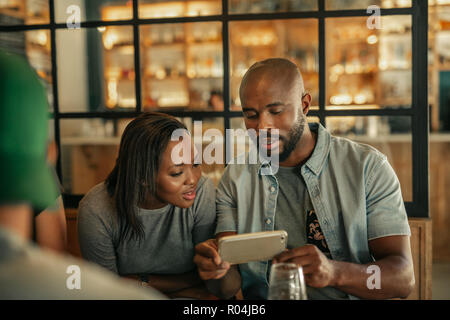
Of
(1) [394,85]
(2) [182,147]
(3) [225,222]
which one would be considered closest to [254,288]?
(3) [225,222]

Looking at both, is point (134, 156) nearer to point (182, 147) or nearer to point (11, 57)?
point (182, 147)

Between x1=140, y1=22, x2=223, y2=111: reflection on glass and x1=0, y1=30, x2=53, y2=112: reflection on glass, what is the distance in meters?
2.57

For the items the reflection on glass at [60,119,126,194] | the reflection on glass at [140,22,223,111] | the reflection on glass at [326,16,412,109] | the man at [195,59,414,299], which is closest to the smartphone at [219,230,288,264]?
the man at [195,59,414,299]

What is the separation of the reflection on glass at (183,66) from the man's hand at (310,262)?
11.4ft

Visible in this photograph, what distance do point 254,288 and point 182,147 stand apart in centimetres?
45

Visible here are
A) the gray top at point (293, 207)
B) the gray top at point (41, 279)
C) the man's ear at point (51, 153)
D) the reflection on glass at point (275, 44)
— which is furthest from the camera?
the reflection on glass at point (275, 44)

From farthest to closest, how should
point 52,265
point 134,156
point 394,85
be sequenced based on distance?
1. point 394,85
2. point 134,156
3. point 52,265

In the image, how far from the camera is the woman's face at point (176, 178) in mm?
1193

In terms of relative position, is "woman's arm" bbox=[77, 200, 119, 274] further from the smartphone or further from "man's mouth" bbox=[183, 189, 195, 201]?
the smartphone

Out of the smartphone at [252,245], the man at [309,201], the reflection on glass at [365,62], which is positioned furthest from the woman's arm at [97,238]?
the reflection on glass at [365,62]

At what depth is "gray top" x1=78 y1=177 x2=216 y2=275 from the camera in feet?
3.89

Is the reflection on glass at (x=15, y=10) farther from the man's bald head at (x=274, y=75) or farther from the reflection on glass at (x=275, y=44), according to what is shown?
the reflection on glass at (x=275, y=44)

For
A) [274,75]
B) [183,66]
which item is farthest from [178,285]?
[183,66]

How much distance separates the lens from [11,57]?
52cm
